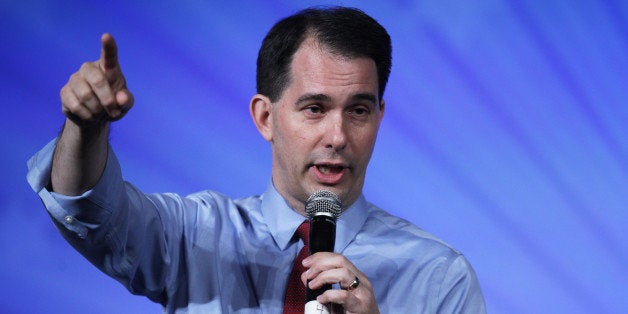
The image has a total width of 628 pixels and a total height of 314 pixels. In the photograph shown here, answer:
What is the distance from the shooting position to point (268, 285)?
2238 mm

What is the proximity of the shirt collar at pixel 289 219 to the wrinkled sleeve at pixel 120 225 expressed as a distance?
24 cm

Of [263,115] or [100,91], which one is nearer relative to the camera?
[100,91]

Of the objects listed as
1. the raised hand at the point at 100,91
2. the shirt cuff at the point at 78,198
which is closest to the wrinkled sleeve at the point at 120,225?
the shirt cuff at the point at 78,198

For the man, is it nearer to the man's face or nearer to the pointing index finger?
the man's face

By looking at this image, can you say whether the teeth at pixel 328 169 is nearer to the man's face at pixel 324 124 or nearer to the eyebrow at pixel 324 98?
the man's face at pixel 324 124

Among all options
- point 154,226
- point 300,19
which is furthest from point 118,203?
point 300,19

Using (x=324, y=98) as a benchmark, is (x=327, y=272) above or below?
below

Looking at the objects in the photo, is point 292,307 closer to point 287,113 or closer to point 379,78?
point 287,113

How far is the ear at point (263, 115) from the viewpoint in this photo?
2.44m

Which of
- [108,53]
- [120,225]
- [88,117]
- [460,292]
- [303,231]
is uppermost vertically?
[108,53]

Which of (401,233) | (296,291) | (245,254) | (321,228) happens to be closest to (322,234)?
(321,228)

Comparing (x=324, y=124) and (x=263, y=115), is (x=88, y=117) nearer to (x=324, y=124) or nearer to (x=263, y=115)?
(x=324, y=124)

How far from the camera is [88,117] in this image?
1.63 metres

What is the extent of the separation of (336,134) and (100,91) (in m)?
0.73
